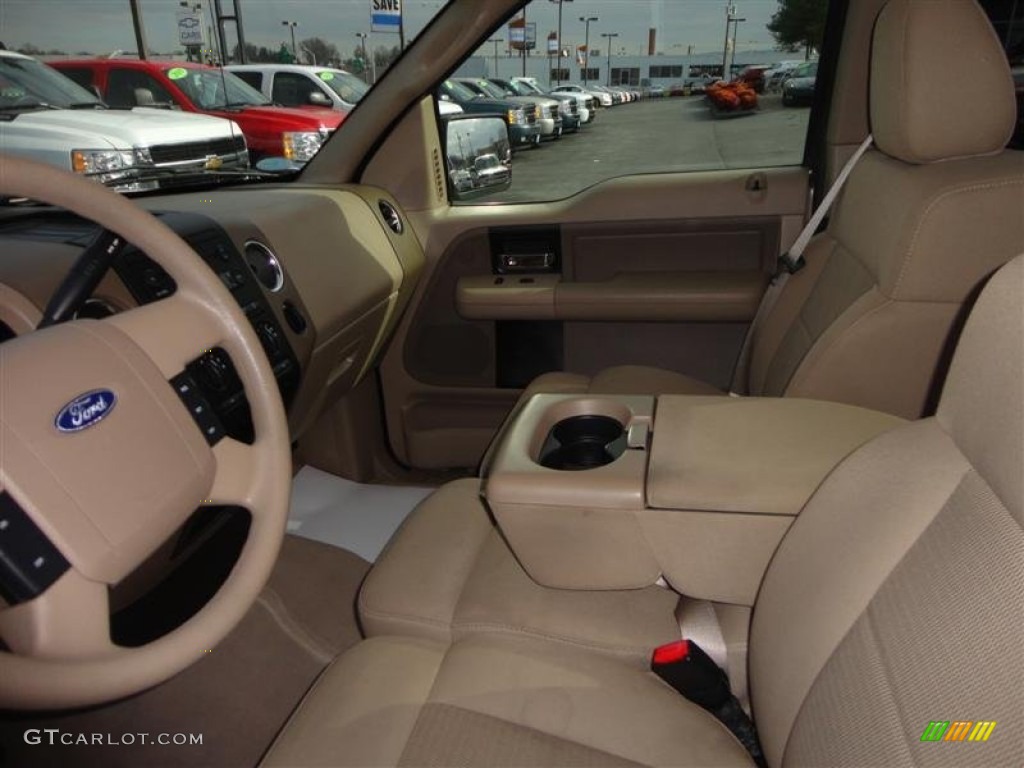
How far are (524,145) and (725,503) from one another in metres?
2.13

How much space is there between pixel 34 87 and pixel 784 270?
2791mm

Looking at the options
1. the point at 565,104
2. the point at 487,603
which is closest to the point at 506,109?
the point at 565,104

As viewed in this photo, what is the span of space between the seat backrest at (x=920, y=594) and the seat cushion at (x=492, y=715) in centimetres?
13

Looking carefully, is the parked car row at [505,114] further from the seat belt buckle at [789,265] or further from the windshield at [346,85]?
the seat belt buckle at [789,265]

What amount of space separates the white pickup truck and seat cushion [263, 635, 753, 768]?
144 centimetres

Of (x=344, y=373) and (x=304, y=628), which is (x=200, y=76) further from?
(x=304, y=628)

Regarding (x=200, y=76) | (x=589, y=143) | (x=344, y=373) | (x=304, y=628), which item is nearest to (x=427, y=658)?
(x=304, y=628)

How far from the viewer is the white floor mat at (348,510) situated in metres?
1.87

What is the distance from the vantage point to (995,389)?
711 mm

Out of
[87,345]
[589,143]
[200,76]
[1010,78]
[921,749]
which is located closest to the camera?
[921,749]

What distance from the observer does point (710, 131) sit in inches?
106

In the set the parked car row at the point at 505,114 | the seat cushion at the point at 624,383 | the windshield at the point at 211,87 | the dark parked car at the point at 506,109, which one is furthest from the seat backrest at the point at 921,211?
the windshield at the point at 211,87

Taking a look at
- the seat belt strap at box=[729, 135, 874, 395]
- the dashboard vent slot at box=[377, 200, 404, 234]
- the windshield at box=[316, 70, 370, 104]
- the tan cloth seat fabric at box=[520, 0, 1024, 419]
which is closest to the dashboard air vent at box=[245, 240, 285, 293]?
the dashboard vent slot at box=[377, 200, 404, 234]

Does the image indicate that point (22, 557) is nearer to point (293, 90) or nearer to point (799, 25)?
point (293, 90)
